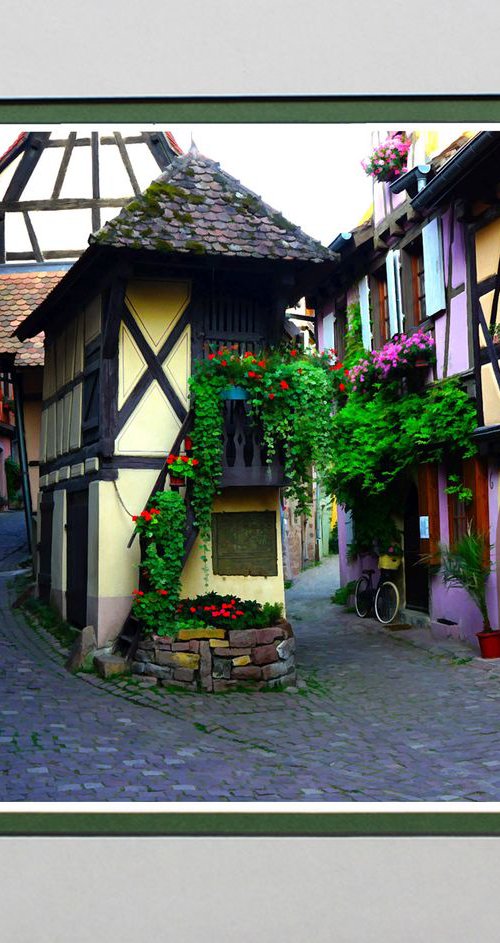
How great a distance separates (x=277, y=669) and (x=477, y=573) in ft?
8.39

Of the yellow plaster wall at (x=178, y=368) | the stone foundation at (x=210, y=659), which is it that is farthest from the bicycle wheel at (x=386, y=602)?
the yellow plaster wall at (x=178, y=368)

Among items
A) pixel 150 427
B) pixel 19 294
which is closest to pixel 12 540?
pixel 19 294

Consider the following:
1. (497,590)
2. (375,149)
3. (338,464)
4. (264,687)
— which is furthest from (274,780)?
(375,149)

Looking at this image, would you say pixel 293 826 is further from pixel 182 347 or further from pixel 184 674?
pixel 182 347

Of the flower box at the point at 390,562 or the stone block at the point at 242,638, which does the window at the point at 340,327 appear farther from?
the stone block at the point at 242,638

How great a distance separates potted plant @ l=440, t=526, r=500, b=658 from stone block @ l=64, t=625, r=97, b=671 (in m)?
3.85

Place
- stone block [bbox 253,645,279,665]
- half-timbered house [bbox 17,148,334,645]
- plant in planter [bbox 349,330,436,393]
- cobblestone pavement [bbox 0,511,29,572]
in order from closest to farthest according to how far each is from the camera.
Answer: stone block [bbox 253,645,279,665] < half-timbered house [bbox 17,148,334,645] < plant in planter [bbox 349,330,436,393] < cobblestone pavement [bbox 0,511,29,572]

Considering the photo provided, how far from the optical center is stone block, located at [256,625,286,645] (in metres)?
8.42

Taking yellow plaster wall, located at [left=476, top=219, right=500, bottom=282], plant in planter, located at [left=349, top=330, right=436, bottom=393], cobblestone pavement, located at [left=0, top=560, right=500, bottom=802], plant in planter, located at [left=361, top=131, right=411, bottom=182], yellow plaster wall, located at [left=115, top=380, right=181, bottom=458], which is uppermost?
plant in planter, located at [left=361, top=131, right=411, bottom=182]

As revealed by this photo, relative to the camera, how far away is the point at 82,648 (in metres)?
8.80

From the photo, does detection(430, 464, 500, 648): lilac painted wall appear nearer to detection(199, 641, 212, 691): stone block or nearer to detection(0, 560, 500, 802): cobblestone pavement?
detection(0, 560, 500, 802): cobblestone pavement

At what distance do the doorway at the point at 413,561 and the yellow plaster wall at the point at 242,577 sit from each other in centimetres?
334

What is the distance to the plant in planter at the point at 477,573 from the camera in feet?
31.3

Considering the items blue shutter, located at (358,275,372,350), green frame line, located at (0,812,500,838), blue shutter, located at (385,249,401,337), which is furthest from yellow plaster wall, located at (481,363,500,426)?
green frame line, located at (0,812,500,838)
